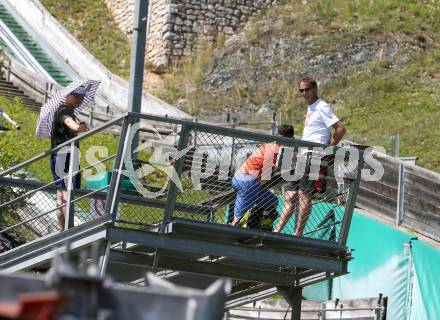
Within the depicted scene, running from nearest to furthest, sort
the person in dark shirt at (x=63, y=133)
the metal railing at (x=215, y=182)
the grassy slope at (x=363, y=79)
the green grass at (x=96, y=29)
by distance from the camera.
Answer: the metal railing at (x=215, y=182)
the person in dark shirt at (x=63, y=133)
the grassy slope at (x=363, y=79)
the green grass at (x=96, y=29)

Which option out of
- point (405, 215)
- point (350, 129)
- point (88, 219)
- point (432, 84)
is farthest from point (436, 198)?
point (432, 84)

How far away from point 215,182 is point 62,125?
1.56 metres

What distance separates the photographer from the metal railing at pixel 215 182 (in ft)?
41.3

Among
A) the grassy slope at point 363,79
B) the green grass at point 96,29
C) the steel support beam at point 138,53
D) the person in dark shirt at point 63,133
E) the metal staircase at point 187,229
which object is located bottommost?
the metal staircase at point 187,229

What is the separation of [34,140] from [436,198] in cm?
976

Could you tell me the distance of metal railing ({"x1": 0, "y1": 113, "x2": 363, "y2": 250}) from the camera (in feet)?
41.3

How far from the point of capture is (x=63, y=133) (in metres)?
13.7

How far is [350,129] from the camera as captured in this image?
34000mm

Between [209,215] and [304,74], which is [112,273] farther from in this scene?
[304,74]

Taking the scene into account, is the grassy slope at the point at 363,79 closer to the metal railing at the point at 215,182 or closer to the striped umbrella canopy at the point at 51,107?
the metal railing at the point at 215,182

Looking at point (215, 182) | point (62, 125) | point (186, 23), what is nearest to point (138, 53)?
point (62, 125)

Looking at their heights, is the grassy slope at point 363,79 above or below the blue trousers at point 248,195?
above

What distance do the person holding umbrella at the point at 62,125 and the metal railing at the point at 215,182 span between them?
14 cm

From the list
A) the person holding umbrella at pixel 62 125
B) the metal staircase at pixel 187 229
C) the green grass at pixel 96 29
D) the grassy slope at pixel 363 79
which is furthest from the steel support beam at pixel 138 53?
the green grass at pixel 96 29
